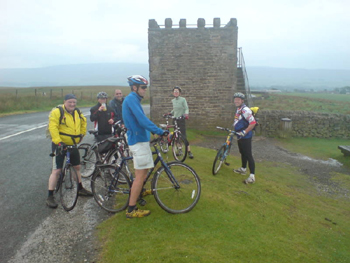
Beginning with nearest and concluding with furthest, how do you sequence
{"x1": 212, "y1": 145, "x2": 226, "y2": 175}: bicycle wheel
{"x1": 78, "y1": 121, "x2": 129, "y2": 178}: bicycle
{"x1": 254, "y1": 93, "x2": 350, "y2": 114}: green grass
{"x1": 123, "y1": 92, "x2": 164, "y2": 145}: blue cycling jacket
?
{"x1": 123, "y1": 92, "x2": 164, "y2": 145}: blue cycling jacket, {"x1": 78, "y1": 121, "x2": 129, "y2": 178}: bicycle, {"x1": 212, "y1": 145, "x2": 226, "y2": 175}: bicycle wheel, {"x1": 254, "y1": 93, "x2": 350, "y2": 114}: green grass

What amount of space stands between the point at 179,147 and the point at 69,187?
3.82 m

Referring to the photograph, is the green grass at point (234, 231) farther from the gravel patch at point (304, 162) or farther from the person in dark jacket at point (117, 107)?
the person in dark jacket at point (117, 107)

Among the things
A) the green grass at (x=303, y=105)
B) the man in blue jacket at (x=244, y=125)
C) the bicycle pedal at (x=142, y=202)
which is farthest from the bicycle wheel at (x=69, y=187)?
the green grass at (x=303, y=105)

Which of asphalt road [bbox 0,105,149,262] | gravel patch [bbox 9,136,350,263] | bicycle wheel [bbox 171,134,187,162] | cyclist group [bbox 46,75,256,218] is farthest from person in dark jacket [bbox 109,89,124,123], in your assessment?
asphalt road [bbox 0,105,149,262]

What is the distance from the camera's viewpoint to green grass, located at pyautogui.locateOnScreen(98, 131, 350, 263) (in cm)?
394

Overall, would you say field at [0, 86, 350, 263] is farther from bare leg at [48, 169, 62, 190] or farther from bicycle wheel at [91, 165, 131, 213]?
bare leg at [48, 169, 62, 190]

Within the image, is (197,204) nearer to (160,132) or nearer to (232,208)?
(232,208)

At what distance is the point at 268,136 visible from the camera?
18469 millimetres

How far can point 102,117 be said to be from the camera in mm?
7258

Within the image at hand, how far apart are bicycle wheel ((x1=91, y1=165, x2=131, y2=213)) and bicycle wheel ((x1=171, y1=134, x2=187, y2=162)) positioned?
11.3 feet

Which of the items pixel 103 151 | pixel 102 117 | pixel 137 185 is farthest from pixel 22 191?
pixel 137 185

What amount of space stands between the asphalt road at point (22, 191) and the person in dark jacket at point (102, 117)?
174 centimetres

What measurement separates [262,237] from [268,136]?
1457 cm

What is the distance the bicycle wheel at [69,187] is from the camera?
5.52 m
